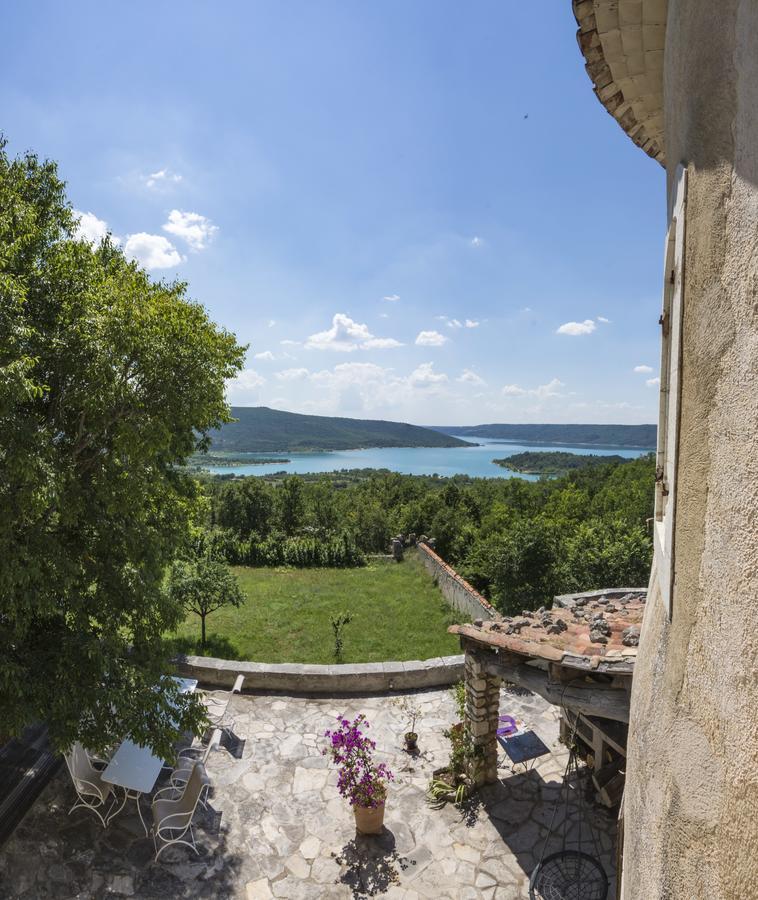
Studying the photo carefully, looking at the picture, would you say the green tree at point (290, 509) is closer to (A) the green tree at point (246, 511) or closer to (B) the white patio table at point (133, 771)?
(A) the green tree at point (246, 511)

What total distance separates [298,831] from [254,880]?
724mm

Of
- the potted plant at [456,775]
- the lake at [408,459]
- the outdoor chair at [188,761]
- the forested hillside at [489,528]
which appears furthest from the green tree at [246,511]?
the lake at [408,459]

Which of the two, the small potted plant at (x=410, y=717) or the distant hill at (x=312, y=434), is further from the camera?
the distant hill at (x=312, y=434)

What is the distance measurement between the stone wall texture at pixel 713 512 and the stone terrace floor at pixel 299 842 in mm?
4045

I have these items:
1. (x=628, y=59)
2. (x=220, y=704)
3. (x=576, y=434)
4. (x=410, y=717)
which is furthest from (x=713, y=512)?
(x=576, y=434)

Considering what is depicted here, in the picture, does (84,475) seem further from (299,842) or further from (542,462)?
(542,462)

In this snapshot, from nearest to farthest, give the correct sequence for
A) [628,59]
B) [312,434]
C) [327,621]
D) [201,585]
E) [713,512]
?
[713,512] → [628,59] → [201,585] → [327,621] → [312,434]

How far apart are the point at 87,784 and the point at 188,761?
52.2 inches

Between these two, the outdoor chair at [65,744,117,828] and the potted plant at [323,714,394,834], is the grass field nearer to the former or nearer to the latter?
the outdoor chair at [65,744,117,828]

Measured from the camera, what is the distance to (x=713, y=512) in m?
1.91

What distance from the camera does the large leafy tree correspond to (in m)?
4.71

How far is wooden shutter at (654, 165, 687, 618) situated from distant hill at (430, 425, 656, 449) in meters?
79.9

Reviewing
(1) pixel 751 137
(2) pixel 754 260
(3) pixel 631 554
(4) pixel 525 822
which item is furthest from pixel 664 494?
(3) pixel 631 554

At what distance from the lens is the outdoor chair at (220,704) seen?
766 cm
